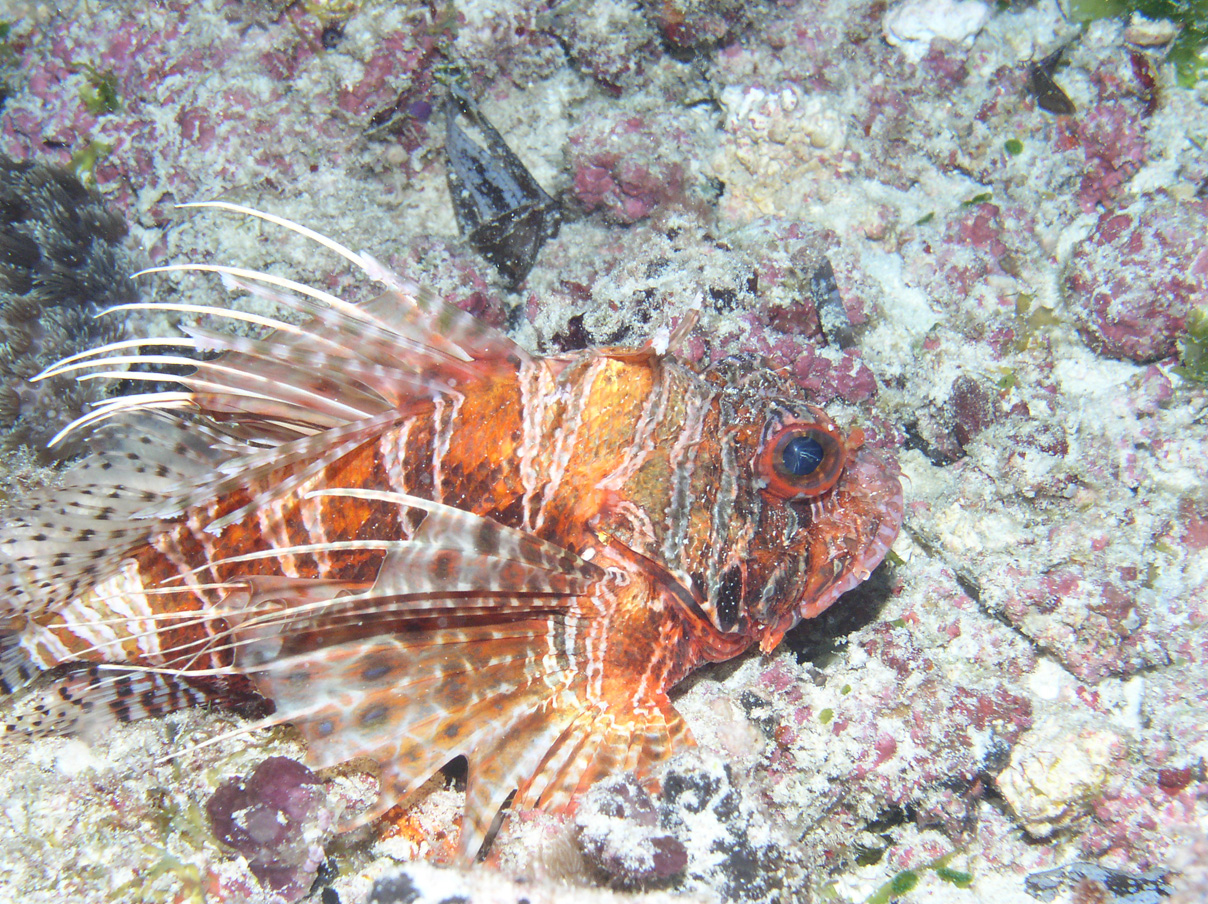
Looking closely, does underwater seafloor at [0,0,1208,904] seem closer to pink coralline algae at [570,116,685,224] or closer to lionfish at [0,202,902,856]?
pink coralline algae at [570,116,685,224]

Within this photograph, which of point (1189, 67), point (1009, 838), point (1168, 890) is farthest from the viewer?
point (1189, 67)

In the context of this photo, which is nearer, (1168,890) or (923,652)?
(1168,890)

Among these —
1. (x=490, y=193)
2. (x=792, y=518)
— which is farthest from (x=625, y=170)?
(x=792, y=518)

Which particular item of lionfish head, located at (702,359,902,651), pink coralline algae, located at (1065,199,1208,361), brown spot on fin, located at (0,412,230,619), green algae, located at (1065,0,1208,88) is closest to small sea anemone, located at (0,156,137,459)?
brown spot on fin, located at (0,412,230,619)

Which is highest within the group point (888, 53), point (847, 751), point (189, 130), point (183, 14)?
point (183, 14)

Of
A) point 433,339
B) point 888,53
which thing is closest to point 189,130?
point 433,339

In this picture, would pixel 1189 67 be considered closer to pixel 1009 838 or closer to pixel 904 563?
pixel 904 563

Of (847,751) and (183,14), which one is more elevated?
(183,14)
